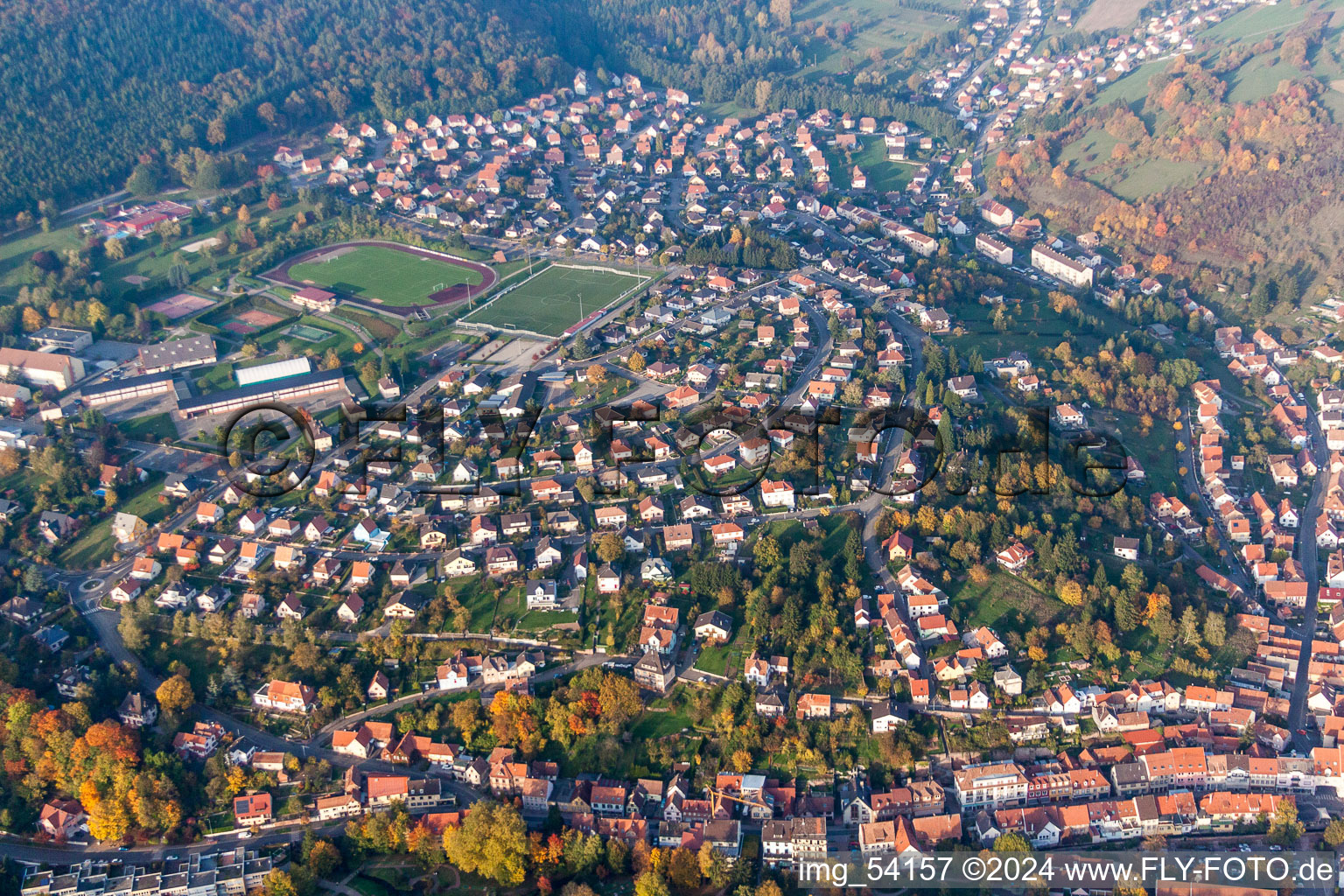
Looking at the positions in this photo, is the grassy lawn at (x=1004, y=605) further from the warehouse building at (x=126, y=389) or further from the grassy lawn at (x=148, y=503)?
the warehouse building at (x=126, y=389)

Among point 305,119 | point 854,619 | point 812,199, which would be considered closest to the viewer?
point 854,619

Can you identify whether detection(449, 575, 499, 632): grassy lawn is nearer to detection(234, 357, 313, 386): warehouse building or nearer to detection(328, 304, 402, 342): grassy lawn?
detection(234, 357, 313, 386): warehouse building

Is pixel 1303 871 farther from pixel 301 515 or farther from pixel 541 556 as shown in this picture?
pixel 301 515

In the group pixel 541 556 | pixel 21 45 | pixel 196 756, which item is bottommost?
pixel 196 756

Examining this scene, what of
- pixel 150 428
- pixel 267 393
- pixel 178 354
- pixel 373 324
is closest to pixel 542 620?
pixel 267 393

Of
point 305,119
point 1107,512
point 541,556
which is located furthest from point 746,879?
point 305,119

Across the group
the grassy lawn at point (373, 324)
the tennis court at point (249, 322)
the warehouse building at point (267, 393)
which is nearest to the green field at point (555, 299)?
the grassy lawn at point (373, 324)
